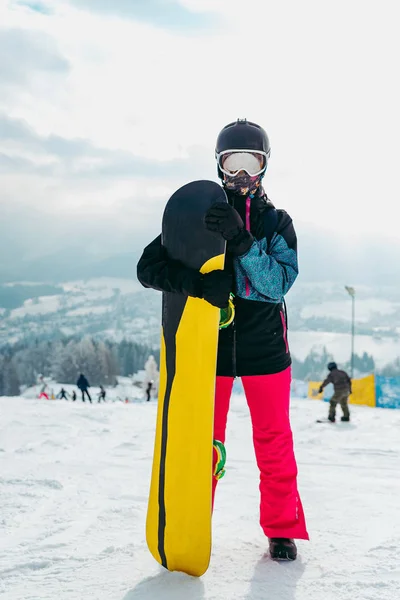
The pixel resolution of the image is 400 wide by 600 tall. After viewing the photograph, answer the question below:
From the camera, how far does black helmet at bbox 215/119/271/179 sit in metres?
2.71

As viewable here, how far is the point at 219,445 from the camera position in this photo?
2.57m

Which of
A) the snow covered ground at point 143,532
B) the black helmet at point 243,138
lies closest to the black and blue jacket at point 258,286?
the black helmet at point 243,138

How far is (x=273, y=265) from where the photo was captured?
2529 mm

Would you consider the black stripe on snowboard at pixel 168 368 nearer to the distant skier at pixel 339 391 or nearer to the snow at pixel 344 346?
the distant skier at pixel 339 391

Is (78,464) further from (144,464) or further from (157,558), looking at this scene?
(157,558)

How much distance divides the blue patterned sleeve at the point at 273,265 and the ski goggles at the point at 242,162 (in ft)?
1.12

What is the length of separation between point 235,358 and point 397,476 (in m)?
2.89

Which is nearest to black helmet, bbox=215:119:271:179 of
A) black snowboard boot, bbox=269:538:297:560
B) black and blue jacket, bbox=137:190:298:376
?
black and blue jacket, bbox=137:190:298:376

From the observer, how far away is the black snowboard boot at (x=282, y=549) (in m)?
2.48

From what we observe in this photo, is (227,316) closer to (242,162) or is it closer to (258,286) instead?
(258,286)

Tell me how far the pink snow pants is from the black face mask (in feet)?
2.91

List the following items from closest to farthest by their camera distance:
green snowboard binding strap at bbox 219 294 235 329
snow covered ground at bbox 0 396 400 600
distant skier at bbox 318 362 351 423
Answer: snow covered ground at bbox 0 396 400 600
green snowboard binding strap at bbox 219 294 235 329
distant skier at bbox 318 362 351 423

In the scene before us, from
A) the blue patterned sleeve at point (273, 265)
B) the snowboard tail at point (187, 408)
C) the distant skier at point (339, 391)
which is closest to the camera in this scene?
the snowboard tail at point (187, 408)

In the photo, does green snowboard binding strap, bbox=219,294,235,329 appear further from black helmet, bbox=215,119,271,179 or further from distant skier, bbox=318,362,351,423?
distant skier, bbox=318,362,351,423
